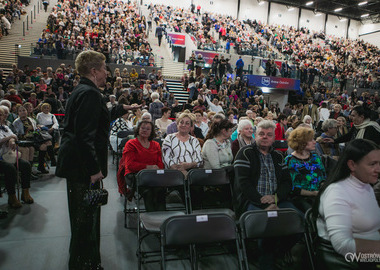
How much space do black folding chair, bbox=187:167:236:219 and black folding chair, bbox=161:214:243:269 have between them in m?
0.91

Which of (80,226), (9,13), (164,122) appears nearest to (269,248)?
(80,226)

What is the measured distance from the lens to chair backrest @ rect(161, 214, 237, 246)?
192 centimetres

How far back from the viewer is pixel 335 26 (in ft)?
115

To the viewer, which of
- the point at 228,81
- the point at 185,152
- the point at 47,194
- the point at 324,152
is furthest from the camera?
the point at 228,81

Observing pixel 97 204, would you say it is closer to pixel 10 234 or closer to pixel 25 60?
pixel 10 234

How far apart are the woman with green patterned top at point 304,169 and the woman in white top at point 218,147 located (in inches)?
34.8

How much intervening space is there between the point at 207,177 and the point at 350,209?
169 cm

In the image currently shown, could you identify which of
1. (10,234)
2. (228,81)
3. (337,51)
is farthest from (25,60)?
(337,51)

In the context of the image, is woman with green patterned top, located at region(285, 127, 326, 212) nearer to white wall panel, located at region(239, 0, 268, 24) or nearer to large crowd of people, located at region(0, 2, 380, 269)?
large crowd of people, located at region(0, 2, 380, 269)

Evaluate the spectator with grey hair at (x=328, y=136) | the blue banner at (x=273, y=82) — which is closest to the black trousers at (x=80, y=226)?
the spectator with grey hair at (x=328, y=136)

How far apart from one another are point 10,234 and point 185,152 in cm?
218

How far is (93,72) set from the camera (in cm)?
205

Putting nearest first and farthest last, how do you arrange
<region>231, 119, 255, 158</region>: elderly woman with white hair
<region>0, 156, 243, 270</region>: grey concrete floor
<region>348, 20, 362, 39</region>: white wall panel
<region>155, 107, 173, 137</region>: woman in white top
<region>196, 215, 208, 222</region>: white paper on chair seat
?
1. <region>196, 215, 208, 222</region>: white paper on chair seat
2. <region>0, 156, 243, 270</region>: grey concrete floor
3. <region>231, 119, 255, 158</region>: elderly woman with white hair
4. <region>155, 107, 173, 137</region>: woman in white top
5. <region>348, 20, 362, 39</region>: white wall panel

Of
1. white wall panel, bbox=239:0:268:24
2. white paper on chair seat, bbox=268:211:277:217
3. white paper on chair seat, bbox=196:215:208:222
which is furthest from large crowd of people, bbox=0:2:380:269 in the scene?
white wall panel, bbox=239:0:268:24
